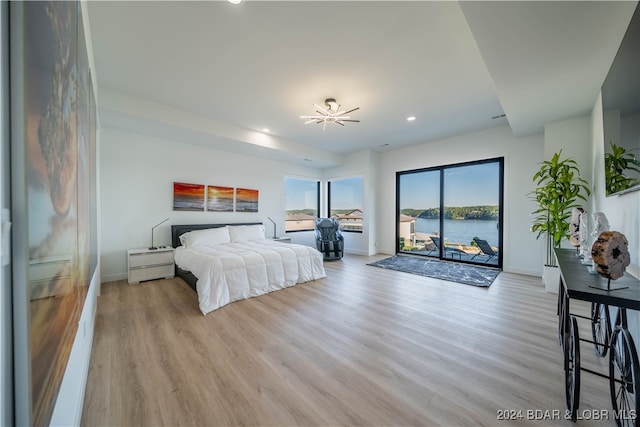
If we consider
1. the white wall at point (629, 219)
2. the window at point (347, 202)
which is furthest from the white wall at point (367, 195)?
the white wall at point (629, 219)

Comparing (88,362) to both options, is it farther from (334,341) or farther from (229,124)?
(229,124)

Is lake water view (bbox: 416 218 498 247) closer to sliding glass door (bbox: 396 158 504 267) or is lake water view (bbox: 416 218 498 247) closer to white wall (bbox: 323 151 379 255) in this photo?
sliding glass door (bbox: 396 158 504 267)

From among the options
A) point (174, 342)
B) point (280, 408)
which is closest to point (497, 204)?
point (280, 408)

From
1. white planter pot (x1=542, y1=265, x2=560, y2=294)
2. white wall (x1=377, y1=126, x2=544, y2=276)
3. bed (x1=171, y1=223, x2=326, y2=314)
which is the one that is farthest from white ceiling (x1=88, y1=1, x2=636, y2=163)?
white planter pot (x1=542, y1=265, x2=560, y2=294)

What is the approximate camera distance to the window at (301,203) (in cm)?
663

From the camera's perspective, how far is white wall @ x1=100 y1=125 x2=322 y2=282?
3.91 metres

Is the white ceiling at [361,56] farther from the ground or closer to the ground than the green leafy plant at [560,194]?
farther from the ground

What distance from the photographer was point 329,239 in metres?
5.97

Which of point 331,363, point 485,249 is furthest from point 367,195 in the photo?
point 331,363

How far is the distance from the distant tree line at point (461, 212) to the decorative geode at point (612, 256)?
409 cm

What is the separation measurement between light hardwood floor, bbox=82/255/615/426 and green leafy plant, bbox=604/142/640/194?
1454 millimetres

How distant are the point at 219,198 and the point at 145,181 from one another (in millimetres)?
1331

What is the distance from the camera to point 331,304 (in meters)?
3.06

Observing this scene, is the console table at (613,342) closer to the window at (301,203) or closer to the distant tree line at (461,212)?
the distant tree line at (461,212)
